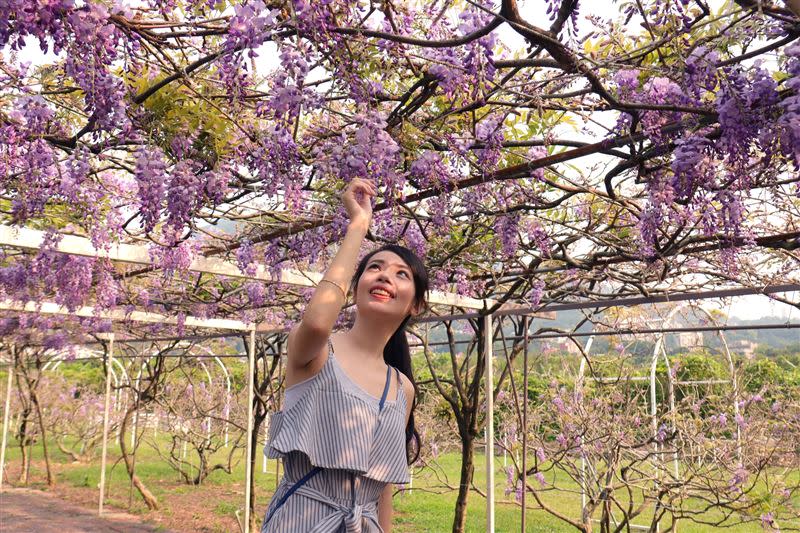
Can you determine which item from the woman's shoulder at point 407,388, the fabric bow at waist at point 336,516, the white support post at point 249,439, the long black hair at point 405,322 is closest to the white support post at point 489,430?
the white support post at point 249,439

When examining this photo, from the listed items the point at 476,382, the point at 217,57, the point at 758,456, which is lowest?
the point at 758,456

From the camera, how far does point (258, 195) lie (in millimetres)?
3301

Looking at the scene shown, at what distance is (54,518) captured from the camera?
339 inches

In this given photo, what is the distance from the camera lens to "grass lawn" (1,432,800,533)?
8.41 m

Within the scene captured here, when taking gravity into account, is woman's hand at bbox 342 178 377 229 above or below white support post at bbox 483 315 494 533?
above

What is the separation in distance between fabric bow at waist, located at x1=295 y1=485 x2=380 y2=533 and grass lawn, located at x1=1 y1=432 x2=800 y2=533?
5.34m

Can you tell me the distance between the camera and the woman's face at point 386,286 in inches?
68.6

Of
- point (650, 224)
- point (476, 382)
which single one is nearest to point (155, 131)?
point (650, 224)

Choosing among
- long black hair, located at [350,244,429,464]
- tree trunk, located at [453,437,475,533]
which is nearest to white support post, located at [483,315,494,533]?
tree trunk, located at [453,437,475,533]

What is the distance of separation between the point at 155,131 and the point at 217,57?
24.2 inches

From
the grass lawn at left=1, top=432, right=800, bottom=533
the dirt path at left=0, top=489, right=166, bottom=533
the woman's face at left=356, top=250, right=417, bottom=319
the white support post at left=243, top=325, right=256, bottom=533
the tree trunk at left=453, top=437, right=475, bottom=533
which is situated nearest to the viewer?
the woman's face at left=356, top=250, right=417, bottom=319

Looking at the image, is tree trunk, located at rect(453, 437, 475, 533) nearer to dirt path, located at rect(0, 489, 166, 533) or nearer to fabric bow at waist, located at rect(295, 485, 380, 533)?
fabric bow at waist, located at rect(295, 485, 380, 533)

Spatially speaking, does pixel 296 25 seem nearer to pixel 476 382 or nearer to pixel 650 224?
pixel 650 224

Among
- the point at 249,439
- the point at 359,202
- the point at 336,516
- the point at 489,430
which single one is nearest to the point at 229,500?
the point at 249,439
